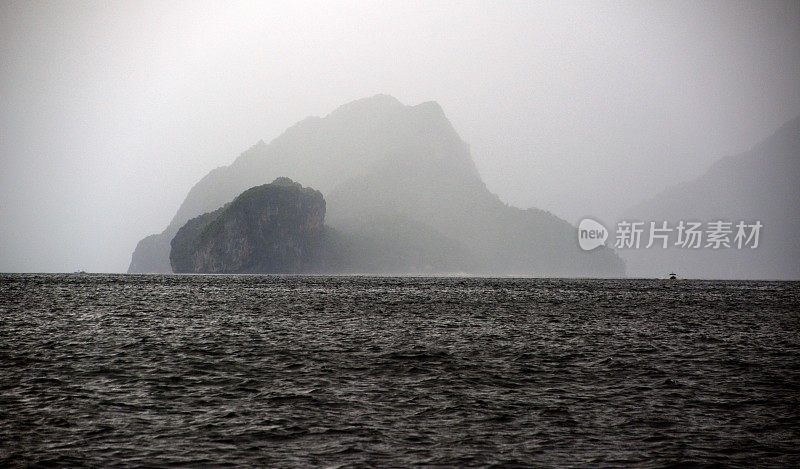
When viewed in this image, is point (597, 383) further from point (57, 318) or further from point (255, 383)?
point (57, 318)

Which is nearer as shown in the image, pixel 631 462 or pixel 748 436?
pixel 631 462

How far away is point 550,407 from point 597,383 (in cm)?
591

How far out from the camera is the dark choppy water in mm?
17516

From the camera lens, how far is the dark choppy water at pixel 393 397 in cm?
1752

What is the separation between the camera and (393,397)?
24500 millimetres

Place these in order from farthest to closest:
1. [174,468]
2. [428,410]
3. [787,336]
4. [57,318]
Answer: [57,318]
[787,336]
[428,410]
[174,468]

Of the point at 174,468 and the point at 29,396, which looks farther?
the point at 29,396

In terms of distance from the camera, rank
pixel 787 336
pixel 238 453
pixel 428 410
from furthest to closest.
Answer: pixel 787 336
pixel 428 410
pixel 238 453

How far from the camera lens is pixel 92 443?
710 inches

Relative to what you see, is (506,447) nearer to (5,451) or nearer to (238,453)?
(238,453)

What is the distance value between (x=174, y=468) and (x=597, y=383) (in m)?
18.4

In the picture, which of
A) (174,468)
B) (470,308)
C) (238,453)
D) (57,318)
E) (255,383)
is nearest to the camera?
(174,468)

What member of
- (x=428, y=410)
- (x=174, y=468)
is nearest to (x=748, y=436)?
(x=428, y=410)

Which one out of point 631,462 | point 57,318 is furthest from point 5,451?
point 57,318
